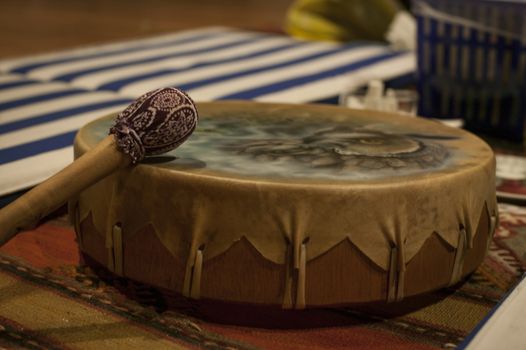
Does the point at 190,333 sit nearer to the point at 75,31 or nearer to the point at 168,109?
the point at 168,109

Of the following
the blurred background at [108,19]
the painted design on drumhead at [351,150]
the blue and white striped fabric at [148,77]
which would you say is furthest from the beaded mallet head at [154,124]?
the blurred background at [108,19]

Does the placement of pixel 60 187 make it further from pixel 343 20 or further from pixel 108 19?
pixel 108 19

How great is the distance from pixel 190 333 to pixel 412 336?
30 cm

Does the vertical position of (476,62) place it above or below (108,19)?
above

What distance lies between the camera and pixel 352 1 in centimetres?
343

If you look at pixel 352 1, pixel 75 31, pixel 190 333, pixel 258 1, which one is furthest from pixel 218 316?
pixel 258 1

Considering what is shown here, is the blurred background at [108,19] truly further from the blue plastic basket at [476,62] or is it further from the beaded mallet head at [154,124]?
the beaded mallet head at [154,124]

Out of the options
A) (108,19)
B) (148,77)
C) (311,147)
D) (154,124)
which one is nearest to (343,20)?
(148,77)

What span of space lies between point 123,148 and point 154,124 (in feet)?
0.17

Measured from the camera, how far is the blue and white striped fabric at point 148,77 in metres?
1.71

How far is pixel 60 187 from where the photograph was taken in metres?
1.04

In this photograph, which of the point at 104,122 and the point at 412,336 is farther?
the point at 104,122

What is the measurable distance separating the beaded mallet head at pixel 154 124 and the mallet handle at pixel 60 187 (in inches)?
0.6

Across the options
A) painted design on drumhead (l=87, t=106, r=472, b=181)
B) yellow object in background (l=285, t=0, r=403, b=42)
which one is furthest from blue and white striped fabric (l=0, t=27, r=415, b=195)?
painted design on drumhead (l=87, t=106, r=472, b=181)
